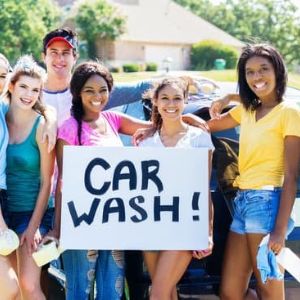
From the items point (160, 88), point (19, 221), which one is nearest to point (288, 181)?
point (160, 88)

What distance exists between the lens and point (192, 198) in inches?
120

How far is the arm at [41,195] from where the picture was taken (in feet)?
9.84

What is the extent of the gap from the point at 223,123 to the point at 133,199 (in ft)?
2.29

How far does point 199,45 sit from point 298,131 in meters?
48.4

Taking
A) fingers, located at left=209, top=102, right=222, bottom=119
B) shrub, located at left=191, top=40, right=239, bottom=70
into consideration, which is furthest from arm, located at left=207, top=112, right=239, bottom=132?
shrub, located at left=191, top=40, right=239, bottom=70

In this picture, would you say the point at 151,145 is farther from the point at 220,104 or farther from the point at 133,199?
the point at 220,104

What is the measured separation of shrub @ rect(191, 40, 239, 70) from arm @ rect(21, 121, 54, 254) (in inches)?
1580

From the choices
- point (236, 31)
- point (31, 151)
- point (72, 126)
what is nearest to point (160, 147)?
point (72, 126)

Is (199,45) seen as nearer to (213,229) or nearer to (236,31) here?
(236,31)

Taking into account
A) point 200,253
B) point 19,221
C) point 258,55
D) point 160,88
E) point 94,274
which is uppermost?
point 258,55

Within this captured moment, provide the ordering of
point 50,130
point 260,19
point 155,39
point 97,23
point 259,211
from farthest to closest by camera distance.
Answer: point 260,19, point 155,39, point 97,23, point 50,130, point 259,211

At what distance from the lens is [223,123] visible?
330cm

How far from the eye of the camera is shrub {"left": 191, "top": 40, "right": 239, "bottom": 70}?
44719 millimetres

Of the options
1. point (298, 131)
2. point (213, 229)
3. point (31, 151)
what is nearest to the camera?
point (298, 131)
